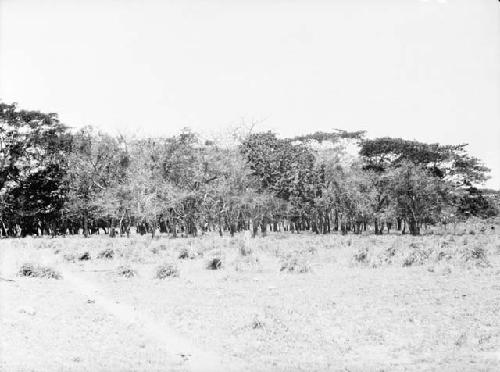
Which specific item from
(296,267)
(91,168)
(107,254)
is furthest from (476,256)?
(91,168)

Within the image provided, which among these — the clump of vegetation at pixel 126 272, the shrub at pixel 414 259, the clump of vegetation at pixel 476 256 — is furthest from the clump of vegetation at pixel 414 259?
the clump of vegetation at pixel 126 272

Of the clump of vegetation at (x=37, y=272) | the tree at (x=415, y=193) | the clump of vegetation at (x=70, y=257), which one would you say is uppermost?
the tree at (x=415, y=193)

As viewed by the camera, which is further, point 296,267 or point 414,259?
point 414,259

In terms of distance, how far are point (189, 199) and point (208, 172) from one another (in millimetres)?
3278

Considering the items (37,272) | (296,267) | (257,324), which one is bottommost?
(296,267)

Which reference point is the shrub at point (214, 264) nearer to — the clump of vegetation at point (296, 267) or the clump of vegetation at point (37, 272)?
the clump of vegetation at point (296, 267)

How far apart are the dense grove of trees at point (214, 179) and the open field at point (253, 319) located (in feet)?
106

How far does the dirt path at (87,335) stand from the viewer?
863cm

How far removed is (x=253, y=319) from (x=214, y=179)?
139ft

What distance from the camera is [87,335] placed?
10.3 meters

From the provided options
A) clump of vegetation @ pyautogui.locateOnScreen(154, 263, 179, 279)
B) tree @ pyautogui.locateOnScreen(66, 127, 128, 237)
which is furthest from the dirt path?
tree @ pyautogui.locateOnScreen(66, 127, 128, 237)

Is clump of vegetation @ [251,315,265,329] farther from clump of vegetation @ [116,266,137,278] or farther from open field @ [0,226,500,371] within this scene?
clump of vegetation @ [116,266,137,278]

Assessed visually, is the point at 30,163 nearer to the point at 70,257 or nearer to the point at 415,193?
the point at 70,257

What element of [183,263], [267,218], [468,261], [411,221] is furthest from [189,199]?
[468,261]
